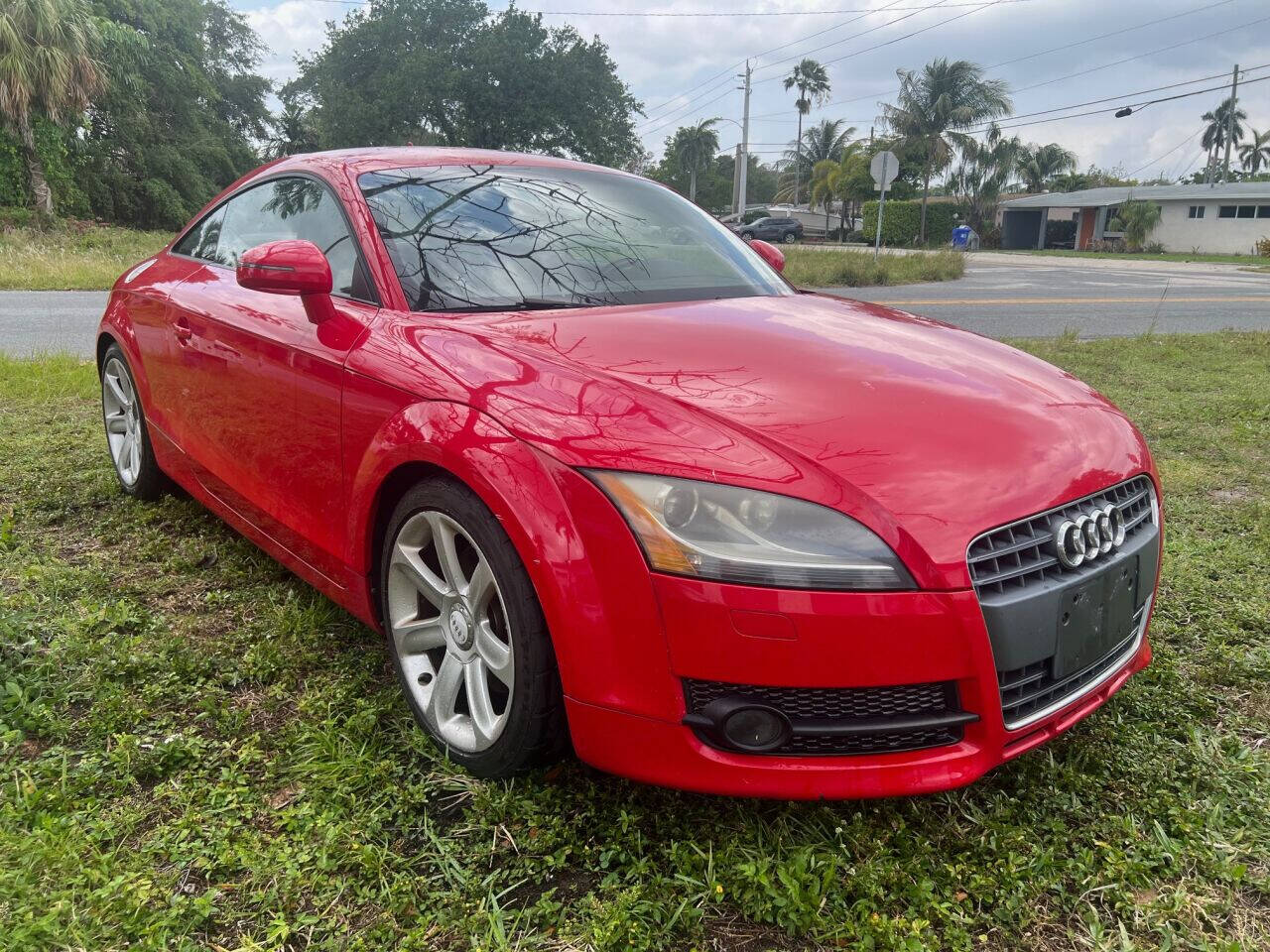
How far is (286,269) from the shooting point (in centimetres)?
230

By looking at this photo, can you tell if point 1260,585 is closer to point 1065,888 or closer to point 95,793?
point 1065,888

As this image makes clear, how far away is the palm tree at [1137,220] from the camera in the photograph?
147 feet

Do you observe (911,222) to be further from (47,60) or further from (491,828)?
(491,828)

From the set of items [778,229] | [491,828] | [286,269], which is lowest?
[491,828]

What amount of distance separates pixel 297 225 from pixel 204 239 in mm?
957

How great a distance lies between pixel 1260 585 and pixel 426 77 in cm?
4540

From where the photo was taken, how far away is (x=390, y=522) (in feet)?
7.12

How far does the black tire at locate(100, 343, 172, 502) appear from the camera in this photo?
12.1ft

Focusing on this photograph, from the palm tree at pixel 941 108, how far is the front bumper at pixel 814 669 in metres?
50.7

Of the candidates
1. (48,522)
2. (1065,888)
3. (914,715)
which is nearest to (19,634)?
(48,522)

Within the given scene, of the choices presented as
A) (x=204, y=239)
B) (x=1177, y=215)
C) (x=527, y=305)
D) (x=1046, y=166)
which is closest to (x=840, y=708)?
(x=527, y=305)

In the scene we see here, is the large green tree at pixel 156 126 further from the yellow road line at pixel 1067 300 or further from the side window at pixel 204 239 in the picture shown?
the side window at pixel 204 239

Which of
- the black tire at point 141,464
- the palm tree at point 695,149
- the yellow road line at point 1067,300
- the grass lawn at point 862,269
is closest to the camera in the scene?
the black tire at point 141,464

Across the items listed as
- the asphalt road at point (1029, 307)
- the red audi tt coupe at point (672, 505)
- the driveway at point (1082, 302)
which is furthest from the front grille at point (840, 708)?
the driveway at point (1082, 302)
